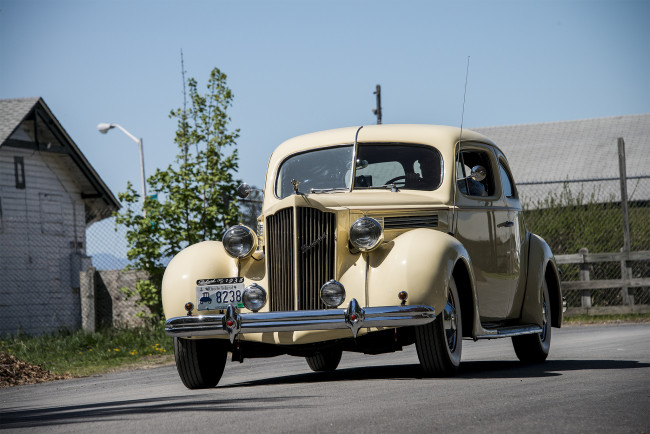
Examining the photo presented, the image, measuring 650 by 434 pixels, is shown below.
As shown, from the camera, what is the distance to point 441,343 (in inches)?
290

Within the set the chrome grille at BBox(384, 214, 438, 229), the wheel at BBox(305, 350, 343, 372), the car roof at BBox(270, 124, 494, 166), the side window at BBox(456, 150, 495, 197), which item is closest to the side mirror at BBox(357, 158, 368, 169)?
the car roof at BBox(270, 124, 494, 166)

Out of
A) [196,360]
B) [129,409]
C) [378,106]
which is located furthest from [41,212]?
[129,409]

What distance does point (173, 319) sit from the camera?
7.52 meters

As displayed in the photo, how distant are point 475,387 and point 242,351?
6.77 feet

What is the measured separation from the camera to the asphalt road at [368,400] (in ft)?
16.7

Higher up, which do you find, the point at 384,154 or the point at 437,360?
the point at 384,154

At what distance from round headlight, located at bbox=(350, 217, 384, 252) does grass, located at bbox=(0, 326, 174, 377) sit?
16.0ft

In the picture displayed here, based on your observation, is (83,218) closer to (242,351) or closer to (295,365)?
(295,365)

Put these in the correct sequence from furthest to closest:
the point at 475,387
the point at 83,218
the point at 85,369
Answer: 1. the point at 83,218
2. the point at 85,369
3. the point at 475,387

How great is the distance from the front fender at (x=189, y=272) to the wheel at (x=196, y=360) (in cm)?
28

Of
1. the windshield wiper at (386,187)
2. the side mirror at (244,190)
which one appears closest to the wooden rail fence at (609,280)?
the windshield wiper at (386,187)

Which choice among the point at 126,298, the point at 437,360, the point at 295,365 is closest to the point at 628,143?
the point at 126,298

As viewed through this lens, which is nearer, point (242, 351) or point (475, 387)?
point (475, 387)

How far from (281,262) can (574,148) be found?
31708 mm
